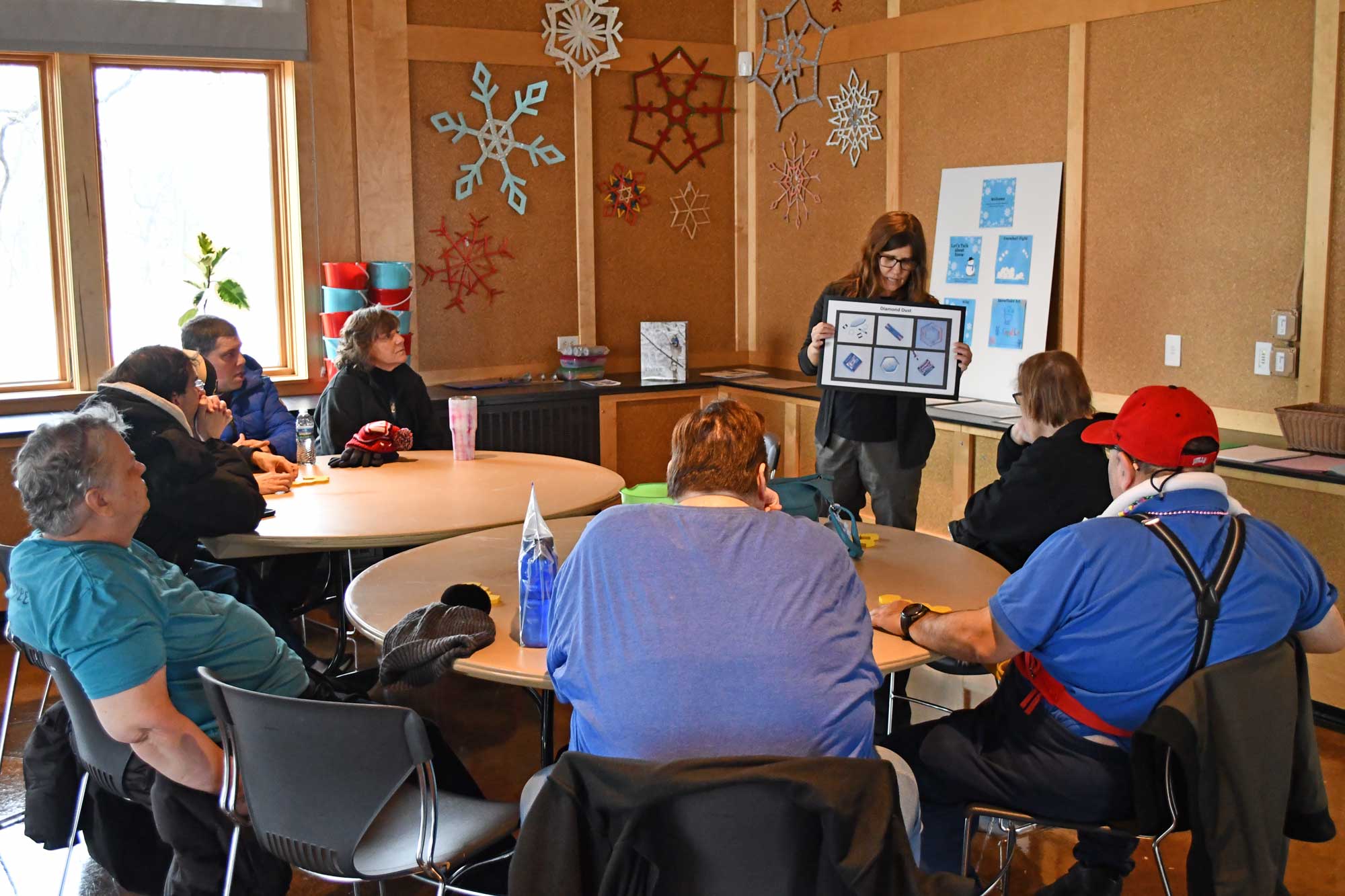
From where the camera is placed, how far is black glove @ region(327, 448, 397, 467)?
4.10 m

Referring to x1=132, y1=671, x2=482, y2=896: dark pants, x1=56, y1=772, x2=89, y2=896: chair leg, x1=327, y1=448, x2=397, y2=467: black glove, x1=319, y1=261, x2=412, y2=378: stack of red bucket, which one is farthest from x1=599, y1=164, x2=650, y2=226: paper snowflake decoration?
x1=132, y1=671, x2=482, y2=896: dark pants

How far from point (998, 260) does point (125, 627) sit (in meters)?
4.05

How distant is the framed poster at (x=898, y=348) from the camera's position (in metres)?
4.19

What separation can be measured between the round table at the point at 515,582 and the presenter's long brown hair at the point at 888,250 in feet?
4.04

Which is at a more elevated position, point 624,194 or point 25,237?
point 624,194

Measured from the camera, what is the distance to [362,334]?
4.38 m

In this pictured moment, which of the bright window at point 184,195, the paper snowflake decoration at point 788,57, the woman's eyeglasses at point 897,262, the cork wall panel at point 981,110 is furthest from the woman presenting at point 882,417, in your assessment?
the bright window at point 184,195

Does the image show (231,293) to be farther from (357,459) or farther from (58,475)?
(58,475)

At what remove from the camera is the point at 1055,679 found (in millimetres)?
2248

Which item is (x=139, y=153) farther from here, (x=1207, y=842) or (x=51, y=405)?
(x=1207, y=842)

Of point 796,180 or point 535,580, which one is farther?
point 796,180

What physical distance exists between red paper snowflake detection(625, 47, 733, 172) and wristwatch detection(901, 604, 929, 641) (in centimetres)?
452

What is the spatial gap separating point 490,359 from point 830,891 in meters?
4.93

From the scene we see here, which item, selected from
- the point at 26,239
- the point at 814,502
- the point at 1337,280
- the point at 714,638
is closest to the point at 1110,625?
the point at 714,638
